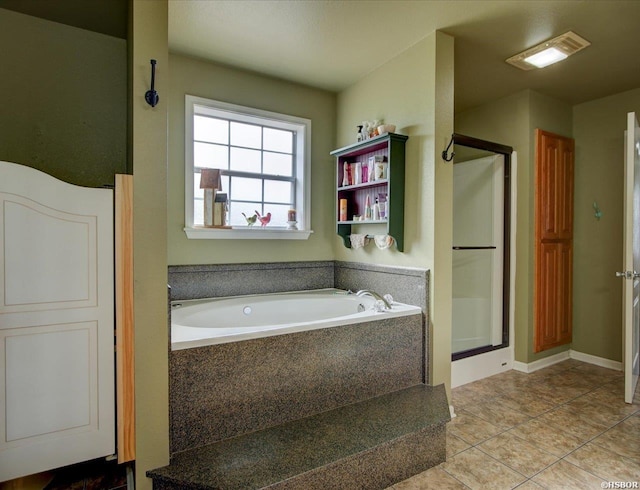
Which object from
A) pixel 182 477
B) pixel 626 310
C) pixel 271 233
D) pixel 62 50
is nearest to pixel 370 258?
pixel 271 233

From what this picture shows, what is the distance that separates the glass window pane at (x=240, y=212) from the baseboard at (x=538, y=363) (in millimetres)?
2702

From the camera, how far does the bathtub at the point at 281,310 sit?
234 centimetres

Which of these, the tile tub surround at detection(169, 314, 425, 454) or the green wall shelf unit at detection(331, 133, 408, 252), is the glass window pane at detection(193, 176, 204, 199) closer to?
the green wall shelf unit at detection(331, 133, 408, 252)

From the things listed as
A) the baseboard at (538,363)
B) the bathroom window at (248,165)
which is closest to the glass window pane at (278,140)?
the bathroom window at (248,165)

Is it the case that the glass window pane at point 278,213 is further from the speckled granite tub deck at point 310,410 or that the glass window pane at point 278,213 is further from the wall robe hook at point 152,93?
the wall robe hook at point 152,93

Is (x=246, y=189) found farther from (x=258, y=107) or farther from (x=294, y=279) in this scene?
(x=294, y=279)

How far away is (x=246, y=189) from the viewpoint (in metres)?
3.22

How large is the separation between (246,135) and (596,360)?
3908 mm

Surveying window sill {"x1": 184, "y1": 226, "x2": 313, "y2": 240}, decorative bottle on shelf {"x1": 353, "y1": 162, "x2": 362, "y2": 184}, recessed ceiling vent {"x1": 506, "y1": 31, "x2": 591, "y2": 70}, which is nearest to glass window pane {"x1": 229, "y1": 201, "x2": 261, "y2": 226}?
window sill {"x1": 184, "y1": 226, "x2": 313, "y2": 240}

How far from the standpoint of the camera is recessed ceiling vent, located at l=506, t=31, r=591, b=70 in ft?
8.12

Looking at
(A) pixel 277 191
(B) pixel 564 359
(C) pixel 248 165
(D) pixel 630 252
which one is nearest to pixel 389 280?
(A) pixel 277 191

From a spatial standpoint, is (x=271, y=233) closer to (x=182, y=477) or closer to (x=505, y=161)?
(x=182, y=477)

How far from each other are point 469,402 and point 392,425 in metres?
1.10

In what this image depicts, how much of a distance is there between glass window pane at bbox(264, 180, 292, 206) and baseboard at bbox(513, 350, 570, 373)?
261 centimetres
